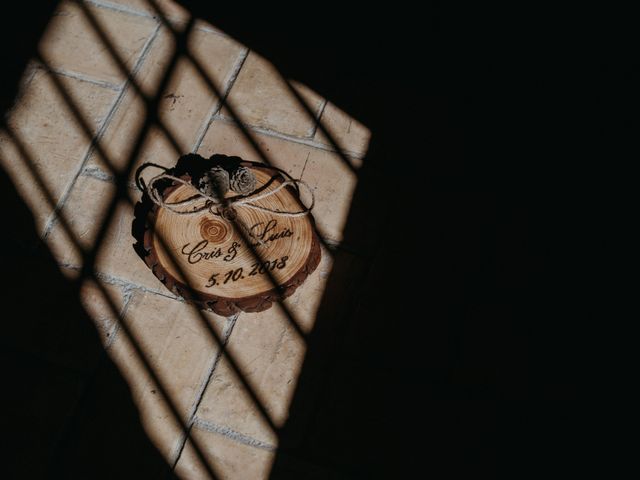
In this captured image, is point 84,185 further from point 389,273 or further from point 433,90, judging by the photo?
point 433,90

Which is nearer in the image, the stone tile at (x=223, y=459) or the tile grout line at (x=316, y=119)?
the stone tile at (x=223, y=459)

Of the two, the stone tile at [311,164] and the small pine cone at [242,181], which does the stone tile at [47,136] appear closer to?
the stone tile at [311,164]

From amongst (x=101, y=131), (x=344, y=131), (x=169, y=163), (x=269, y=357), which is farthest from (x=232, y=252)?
(x=101, y=131)

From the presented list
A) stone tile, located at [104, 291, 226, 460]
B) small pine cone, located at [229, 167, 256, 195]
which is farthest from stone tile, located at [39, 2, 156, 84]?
stone tile, located at [104, 291, 226, 460]

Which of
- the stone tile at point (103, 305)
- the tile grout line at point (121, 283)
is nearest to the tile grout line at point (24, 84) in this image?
the tile grout line at point (121, 283)

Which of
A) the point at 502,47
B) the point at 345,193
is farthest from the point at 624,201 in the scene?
the point at 345,193

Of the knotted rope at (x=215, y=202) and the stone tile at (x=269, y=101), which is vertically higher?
the stone tile at (x=269, y=101)

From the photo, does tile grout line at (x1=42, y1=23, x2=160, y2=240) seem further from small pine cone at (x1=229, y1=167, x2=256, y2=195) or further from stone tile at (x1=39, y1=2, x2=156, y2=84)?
small pine cone at (x1=229, y1=167, x2=256, y2=195)

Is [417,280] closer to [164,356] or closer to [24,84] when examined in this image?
[164,356]
